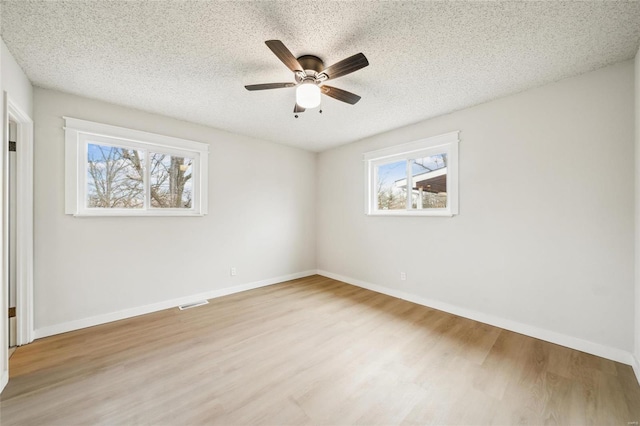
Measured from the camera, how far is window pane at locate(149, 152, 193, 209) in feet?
10.7

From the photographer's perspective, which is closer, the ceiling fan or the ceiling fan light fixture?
the ceiling fan

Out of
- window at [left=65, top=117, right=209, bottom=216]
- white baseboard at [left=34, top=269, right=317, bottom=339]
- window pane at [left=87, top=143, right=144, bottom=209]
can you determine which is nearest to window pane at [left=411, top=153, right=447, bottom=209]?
white baseboard at [left=34, top=269, right=317, bottom=339]

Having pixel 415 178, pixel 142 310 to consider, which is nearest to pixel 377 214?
pixel 415 178

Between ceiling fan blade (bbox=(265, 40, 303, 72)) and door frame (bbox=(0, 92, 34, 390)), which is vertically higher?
ceiling fan blade (bbox=(265, 40, 303, 72))

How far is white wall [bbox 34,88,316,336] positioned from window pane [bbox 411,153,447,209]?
2120mm

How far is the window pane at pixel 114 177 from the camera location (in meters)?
2.84

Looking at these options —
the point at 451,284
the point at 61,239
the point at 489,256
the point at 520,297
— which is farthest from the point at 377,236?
the point at 61,239

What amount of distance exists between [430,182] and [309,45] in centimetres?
242

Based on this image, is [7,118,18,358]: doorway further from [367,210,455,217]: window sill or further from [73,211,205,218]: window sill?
[367,210,455,217]: window sill

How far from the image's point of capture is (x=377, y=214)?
3.98 m

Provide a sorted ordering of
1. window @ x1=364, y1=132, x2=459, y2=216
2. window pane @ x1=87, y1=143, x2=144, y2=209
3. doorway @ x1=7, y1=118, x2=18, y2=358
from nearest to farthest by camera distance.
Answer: doorway @ x1=7, y1=118, x2=18, y2=358 → window pane @ x1=87, y1=143, x2=144, y2=209 → window @ x1=364, y1=132, x2=459, y2=216

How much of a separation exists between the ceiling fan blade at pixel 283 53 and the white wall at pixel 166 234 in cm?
232

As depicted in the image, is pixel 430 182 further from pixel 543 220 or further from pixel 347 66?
pixel 347 66

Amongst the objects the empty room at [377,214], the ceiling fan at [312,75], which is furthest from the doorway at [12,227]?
the ceiling fan at [312,75]
